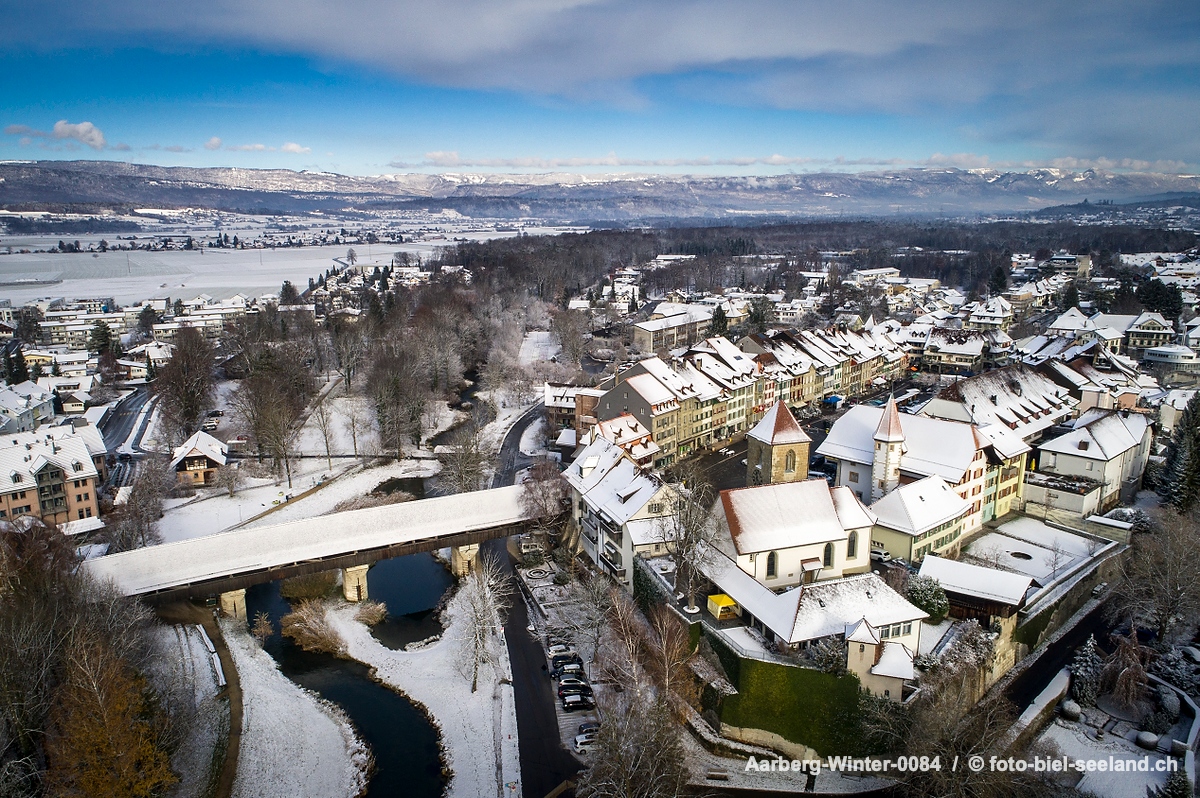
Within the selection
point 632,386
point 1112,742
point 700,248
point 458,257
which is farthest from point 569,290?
point 1112,742

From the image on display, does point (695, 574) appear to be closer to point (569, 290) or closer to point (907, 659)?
point (907, 659)

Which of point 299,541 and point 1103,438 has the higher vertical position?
point 1103,438

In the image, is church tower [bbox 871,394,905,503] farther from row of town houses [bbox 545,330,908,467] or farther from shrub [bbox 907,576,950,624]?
row of town houses [bbox 545,330,908,467]

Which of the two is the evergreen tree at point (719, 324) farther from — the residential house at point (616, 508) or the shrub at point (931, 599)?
the shrub at point (931, 599)

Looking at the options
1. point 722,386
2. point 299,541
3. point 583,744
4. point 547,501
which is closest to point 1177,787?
point 583,744

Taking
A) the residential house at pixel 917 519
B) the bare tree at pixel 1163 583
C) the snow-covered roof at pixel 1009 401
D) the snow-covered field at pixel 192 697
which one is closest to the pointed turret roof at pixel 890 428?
the residential house at pixel 917 519

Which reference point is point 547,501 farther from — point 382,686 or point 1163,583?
point 1163,583

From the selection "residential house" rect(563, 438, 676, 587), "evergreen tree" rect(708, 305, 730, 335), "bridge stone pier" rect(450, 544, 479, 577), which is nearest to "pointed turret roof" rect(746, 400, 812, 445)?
"residential house" rect(563, 438, 676, 587)
